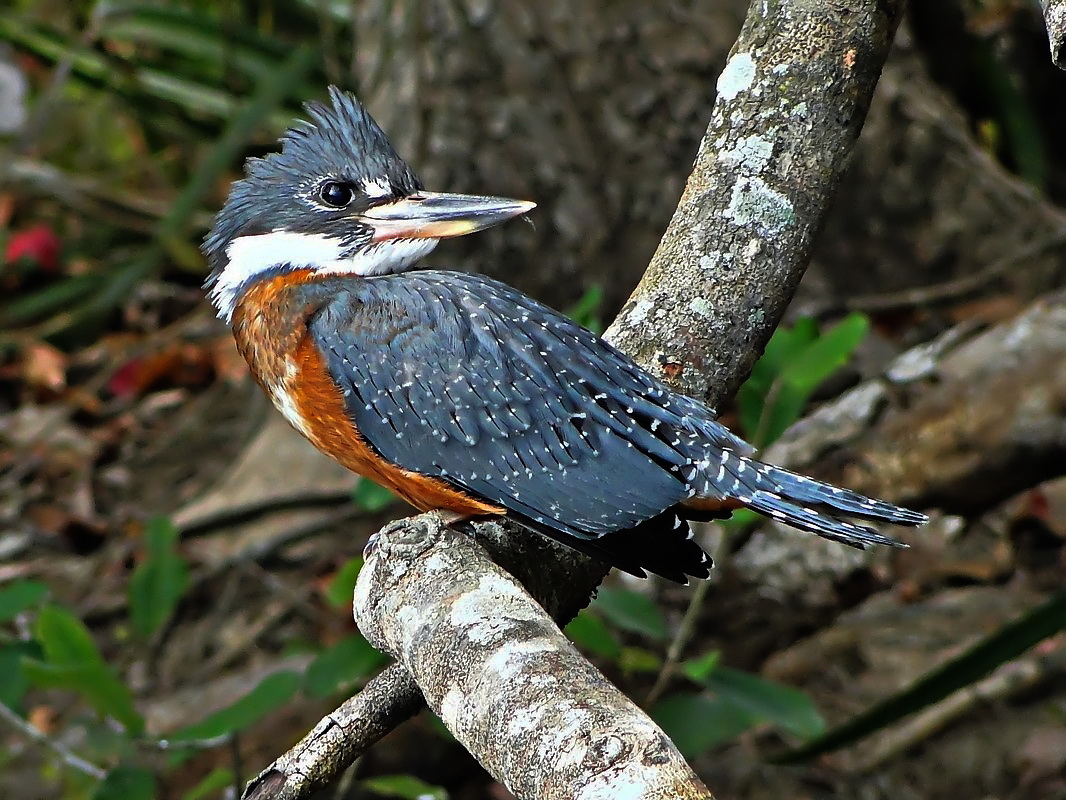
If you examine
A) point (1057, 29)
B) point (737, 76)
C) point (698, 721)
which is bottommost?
point (698, 721)

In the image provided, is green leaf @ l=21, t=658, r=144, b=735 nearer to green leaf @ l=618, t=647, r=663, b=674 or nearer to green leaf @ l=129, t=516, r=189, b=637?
green leaf @ l=129, t=516, r=189, b=637

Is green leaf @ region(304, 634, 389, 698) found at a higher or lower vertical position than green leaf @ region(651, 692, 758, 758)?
higher

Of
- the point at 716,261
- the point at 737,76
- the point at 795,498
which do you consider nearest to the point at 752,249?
the point at 716,261

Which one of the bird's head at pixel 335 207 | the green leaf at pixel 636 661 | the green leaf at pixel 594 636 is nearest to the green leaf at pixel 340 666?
the green leaf at pixel 594 636

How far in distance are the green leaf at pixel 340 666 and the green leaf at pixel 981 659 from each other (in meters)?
1.24

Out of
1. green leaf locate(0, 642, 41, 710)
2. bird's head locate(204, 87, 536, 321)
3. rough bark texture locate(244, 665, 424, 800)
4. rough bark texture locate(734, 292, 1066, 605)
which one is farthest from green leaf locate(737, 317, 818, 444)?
green leaf locate(0, 642, 41, 710)

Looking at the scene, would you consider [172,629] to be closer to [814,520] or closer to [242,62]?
[242,62]

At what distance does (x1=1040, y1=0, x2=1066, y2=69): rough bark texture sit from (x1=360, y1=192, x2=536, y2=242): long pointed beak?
1.08m

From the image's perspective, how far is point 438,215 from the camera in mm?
2609

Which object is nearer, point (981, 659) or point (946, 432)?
point (981, 659)

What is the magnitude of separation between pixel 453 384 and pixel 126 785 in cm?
118

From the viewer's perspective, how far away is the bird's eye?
107 inches

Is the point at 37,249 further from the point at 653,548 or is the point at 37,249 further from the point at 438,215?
the point at 653,548

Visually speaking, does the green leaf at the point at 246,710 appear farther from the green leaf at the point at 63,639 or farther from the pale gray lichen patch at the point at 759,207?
the pale gray lichen patch at the point at 759,207
